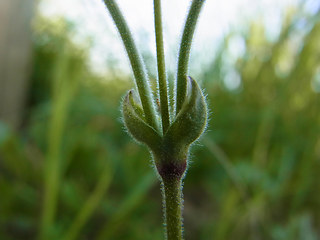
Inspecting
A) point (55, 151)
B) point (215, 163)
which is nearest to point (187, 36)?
point (55, 151)

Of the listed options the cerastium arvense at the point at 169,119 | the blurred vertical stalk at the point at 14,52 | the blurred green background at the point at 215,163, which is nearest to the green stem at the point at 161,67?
the cerastium arvense at the point at 169,119

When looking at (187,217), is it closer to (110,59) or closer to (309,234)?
(309,234)

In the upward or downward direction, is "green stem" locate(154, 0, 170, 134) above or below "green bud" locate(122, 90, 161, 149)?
above

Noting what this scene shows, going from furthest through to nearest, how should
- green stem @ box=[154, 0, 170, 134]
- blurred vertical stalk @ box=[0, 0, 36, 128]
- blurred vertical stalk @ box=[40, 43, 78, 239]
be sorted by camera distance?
blurred vertical stalk @ box=[0, 0, 36, 128] → blurred vertical stalk @ box=[40, 43, 78, 239] → green stem @ box=[154, 0, 170, 134]

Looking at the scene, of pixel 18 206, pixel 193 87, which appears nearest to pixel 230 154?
pixel 18 206

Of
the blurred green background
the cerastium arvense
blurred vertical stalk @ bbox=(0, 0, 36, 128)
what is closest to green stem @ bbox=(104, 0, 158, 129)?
the cerastium arvense

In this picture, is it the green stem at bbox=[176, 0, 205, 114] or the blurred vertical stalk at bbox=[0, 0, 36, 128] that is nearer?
the green stem at bbox=[176, 0, 205, 114]

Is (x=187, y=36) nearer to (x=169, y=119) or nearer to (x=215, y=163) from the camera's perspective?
(x=169, y=119)

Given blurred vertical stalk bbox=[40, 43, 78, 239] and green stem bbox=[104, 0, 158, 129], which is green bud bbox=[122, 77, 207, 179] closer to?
green stem bbox=[104, 0, 158, 129]
